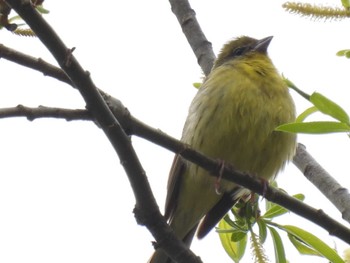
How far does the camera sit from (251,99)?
4.88 metres

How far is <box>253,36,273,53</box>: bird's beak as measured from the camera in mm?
6035

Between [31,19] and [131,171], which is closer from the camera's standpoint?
[31,19]

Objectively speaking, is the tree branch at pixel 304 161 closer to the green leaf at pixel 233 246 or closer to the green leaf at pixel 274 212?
the green leaf at pixel 274 212

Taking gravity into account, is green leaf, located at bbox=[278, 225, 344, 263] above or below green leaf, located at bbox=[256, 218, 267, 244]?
below

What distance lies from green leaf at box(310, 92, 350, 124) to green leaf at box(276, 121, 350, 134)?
0.04 metres

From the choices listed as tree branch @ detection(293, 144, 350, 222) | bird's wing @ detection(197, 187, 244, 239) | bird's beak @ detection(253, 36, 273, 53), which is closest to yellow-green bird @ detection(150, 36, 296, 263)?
bird's wing @ detection(197, 187, 244, 239)

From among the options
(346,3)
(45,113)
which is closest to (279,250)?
(346,3)

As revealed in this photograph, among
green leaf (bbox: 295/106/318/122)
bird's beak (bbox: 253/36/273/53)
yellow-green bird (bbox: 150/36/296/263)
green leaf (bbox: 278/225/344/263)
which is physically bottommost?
green leaf (bbox: 278/225/344/263)

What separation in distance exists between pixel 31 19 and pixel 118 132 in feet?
2.08

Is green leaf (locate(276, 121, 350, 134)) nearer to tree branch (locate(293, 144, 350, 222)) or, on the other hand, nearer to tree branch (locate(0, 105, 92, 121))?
tree branch (locate(0, 105, 92, 121))

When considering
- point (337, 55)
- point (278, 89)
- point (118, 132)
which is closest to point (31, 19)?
point (118, 132)

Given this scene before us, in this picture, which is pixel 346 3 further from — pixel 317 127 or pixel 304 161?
pixel 304 161

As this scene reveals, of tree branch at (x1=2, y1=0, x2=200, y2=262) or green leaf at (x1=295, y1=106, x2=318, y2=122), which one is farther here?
green leaf at (x1=295, y1=106, x2=318, y2=122)

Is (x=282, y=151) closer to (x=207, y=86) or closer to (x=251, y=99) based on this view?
(x=251, y=99)
